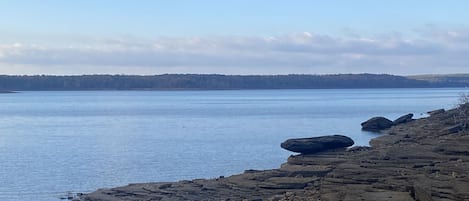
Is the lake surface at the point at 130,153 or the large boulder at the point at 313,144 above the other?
the large boulder at the point at 313,144

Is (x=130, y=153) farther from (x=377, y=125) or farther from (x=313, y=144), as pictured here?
(x=377, y=125)

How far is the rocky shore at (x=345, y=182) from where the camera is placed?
23.7 m

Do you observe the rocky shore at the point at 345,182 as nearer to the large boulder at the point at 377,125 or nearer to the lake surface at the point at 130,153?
the lake surface at the point at 130,153

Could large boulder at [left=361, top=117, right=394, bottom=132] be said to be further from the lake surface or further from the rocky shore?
the rocky shore

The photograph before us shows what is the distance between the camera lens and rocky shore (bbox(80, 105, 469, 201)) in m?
23.7

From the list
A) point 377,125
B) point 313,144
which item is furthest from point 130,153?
point 377,125

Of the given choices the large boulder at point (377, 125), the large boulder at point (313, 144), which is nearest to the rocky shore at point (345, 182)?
the large boulder at point (313, 144)

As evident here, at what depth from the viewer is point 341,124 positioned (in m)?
75.5

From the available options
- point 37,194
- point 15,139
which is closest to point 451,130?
point 37,194

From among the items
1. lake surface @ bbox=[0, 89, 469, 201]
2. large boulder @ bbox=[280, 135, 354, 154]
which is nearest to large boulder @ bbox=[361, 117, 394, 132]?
lake surface @ bbox=[0, 89, 469, 201]

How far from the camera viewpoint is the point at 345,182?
1058 inches

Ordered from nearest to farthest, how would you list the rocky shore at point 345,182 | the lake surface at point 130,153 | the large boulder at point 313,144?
1. the rocky shore at point 345,182
2. the lake surface at point 130,153
3. the large boulder at point 313,144

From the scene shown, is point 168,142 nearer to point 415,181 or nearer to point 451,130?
point 451,130

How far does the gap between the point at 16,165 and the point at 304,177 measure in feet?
53.9
